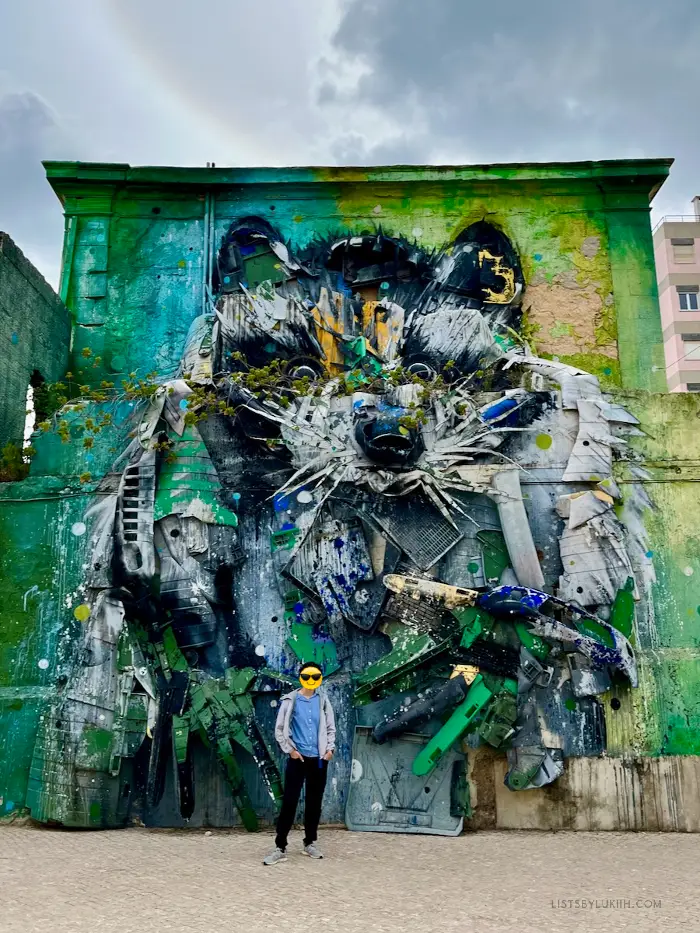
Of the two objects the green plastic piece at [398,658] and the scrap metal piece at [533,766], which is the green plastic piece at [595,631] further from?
the green plastic piece at [398,658]

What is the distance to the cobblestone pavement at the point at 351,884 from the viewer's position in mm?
4441

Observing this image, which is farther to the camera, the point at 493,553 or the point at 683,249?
the point at 683,249

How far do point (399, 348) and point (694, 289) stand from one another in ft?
66.5

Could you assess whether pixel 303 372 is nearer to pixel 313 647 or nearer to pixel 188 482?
pixel 188 482

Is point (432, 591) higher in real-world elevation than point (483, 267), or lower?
lower

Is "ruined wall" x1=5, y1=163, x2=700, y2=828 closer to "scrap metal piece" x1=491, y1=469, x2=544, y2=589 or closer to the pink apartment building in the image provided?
"scrap metal piece" x1=491, y1=469, x2=544, y2=589

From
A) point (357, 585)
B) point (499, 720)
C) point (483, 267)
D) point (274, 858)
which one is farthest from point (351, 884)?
point (483, 267)

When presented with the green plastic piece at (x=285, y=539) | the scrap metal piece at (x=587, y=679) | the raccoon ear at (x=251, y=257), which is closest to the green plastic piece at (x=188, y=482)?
the green plastic piece at (x=285, y=539)

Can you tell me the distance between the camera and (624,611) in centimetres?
814

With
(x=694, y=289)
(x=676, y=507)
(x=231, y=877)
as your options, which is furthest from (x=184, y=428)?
(x=694, y=289)

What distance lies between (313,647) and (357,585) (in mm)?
710

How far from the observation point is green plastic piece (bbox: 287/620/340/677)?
796 centimetres

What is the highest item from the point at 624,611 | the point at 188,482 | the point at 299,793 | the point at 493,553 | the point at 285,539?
the point at 188,482

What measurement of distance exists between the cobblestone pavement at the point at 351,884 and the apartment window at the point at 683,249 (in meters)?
22.8
